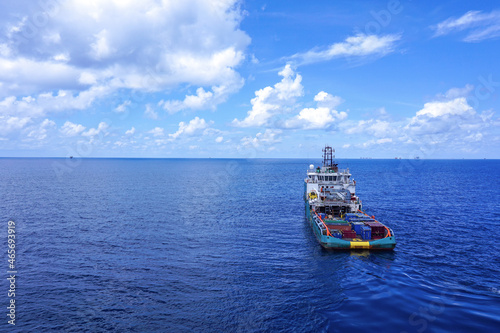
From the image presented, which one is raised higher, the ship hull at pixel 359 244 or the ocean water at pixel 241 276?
the ship hull at pixel 359 244

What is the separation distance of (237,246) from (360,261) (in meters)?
19.3

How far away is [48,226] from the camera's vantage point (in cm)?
5803

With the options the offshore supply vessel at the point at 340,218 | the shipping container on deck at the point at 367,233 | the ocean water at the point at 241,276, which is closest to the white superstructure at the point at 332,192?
the offshore supply vessel at the point at 340,218

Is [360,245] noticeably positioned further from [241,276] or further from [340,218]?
[241,276]

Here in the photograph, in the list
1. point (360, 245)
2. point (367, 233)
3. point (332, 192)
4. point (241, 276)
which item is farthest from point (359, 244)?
point (332, 192)

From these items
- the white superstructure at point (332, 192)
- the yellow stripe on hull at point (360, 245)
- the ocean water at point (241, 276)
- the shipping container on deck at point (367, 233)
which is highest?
the white superstructure at point (332, 192)

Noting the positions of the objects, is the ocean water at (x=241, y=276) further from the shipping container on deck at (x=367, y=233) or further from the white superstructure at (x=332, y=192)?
the white superstructure at (x=332, y=192)

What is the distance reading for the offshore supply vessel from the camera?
4478 cm

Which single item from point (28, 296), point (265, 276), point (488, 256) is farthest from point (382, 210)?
point (28, 296)

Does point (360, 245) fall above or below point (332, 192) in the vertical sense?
below

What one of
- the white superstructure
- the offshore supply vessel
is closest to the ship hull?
the offshore supply vessel

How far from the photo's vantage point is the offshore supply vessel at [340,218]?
4478cm

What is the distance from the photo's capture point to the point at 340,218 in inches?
2314

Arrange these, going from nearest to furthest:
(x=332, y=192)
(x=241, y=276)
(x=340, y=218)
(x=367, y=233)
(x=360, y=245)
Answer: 1. (x=241, y=276)
2. (x=360, y=245)
3. (x=367, y=233)
4. (x=340, y=218)
5. (x=332, y=192)
